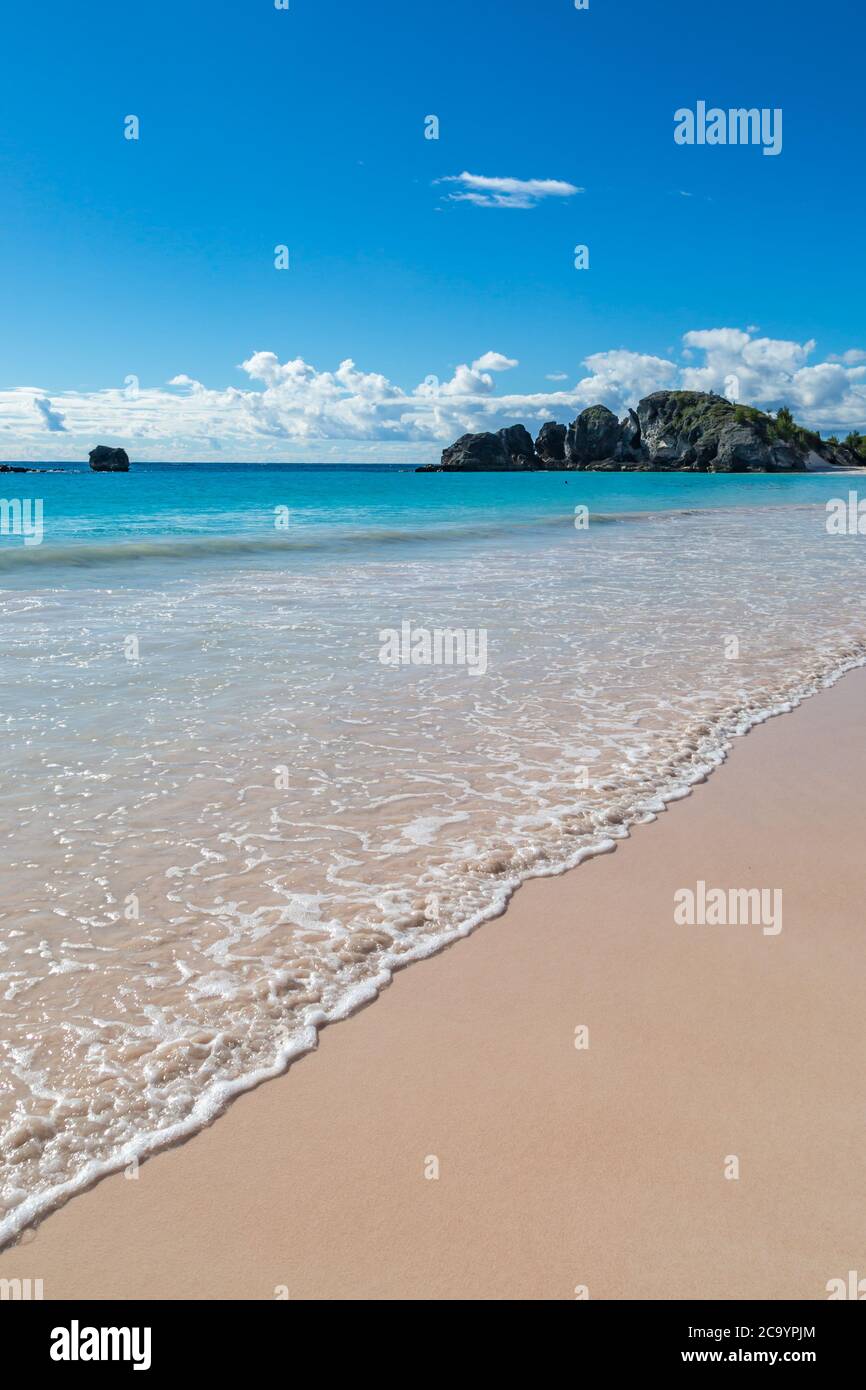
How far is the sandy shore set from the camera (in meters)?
2.84

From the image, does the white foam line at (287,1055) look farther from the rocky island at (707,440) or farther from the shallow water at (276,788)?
the rocky island at (707,440)

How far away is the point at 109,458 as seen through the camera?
16738 cm

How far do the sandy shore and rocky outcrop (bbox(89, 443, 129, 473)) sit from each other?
179m

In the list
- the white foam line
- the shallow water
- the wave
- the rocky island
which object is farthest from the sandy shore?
the rocky island

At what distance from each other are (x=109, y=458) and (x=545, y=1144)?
7134 inches

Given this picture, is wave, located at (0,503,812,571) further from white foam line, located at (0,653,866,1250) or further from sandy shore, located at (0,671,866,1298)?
sandy shore, located at (0,671,866,1298)

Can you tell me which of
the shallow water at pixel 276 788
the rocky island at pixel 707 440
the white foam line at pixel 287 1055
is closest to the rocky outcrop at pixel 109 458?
the rocky island at pixel 707 440

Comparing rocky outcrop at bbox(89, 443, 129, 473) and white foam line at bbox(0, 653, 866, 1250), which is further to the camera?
rocky outcrop at bbox(89, 443, 129, 473)

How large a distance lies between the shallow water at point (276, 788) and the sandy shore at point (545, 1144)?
0.26 metres

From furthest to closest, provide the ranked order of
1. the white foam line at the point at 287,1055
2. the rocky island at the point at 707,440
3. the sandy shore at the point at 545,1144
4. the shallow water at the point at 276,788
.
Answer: the rocky island at the point at 707,440 → the shallow water at the point at 276,788 → the white foam line at the point at 287,1055 → the sandy shore at the point at 545,1144

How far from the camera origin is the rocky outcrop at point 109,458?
167 m

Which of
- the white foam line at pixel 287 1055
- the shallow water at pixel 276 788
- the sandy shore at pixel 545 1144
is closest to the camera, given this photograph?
the sandy shore at pixel 545 1144

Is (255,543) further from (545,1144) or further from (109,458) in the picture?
(109,458)

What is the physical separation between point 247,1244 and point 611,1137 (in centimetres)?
136
